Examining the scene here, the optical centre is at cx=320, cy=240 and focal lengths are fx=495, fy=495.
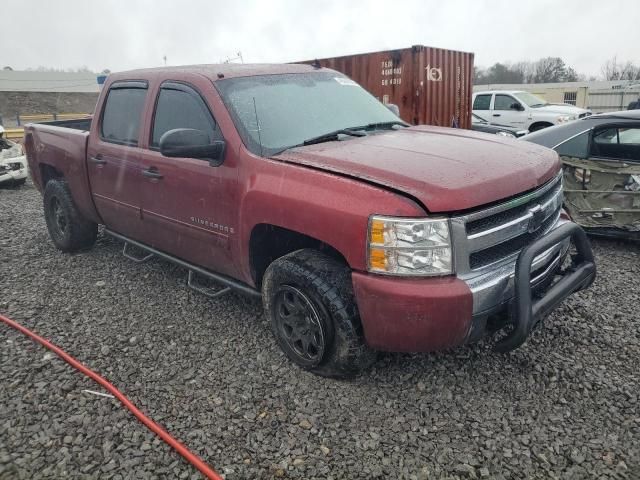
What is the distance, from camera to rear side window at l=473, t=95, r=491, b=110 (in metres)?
14.8

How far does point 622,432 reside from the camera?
95.6 inches

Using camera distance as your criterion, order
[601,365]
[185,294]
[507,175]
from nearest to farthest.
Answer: [507,175]
[601,365]
[185,294]

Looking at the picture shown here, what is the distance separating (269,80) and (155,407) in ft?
7.57

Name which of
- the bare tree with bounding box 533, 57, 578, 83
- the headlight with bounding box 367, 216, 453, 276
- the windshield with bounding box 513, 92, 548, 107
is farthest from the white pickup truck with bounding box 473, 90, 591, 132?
the bare tree with bounding box 533, 57, 578, 83

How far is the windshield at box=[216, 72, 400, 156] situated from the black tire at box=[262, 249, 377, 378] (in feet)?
2.54

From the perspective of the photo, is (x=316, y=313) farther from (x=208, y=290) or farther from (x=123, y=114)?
(x=123, y=114)

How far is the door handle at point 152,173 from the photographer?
365cm

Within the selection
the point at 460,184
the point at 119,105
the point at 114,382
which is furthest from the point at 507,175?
the point at 119,105

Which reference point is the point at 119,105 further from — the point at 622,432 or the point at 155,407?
the point at 622,432

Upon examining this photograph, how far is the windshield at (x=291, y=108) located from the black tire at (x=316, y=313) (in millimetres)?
774

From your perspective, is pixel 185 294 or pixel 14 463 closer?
pixel 14 463

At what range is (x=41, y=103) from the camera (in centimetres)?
3656

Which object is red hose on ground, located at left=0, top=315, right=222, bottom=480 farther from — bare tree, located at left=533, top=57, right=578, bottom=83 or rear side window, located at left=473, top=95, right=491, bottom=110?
bare tree, located at left=533, top=57, right=578, bottom=83

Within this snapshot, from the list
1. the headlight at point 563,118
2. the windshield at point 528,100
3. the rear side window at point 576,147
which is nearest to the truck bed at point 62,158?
the rear side window at point 576,147
